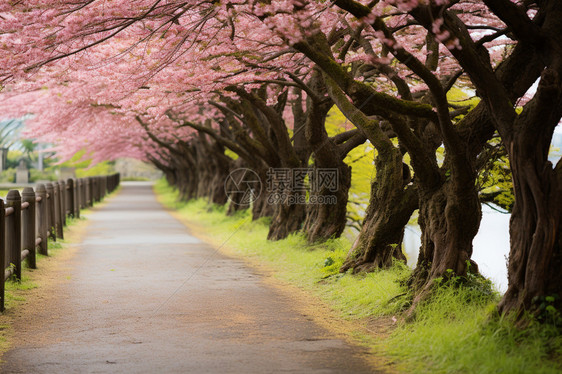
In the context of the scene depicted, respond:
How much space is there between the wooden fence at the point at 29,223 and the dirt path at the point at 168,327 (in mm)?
656

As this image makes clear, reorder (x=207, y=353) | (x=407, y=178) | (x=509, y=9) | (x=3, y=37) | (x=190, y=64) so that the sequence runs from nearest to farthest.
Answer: (x=509, y=9)
(x=207, y=353)
(x=3, y=37)
(x=407, y=178)
(x=190, y=64)

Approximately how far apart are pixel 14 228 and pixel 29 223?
6.02 feet

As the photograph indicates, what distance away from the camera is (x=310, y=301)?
9.64m

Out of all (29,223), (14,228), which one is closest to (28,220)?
(29,223)

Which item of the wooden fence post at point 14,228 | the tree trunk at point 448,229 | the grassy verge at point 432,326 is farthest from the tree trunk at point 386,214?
the wooden fence post at point 14,228

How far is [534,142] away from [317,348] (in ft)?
9.35

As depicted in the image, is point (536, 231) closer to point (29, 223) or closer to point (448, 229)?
point (448, 229)

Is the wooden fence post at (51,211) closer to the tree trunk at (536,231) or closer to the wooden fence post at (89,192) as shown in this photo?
the tree trunk at (536,231)

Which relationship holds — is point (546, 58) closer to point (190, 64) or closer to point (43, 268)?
point (190, 64)

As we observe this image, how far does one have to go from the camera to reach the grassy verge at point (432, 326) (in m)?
5.69

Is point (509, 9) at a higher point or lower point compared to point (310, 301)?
higher

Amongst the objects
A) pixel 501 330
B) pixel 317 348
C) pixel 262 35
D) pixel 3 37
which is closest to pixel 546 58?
pixel 501 330

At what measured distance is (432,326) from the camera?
22.9 feet

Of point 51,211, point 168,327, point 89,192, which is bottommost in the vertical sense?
point 168,327
